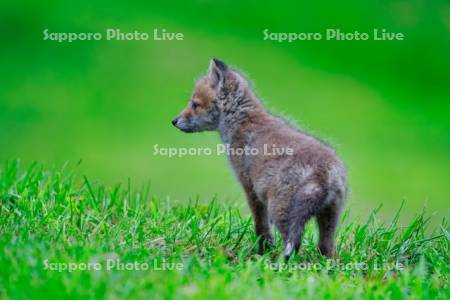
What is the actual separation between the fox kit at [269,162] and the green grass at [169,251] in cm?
29

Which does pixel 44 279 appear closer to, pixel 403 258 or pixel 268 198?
pixel 268 198

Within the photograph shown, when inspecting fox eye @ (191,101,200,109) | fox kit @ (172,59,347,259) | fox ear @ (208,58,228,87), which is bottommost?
fox kit @ (172,59,347,259)

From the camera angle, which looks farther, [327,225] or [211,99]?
[211,99]

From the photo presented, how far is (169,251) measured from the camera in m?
7.55

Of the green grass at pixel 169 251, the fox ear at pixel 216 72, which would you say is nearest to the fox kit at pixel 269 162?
the fox ear at pixel 216 72

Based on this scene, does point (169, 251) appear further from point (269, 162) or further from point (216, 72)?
point (216, 72)

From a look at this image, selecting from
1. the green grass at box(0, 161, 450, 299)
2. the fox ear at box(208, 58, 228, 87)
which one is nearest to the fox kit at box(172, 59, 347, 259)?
the fox ear at box(208, 58, 228, 87)

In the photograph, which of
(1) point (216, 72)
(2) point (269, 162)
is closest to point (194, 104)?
(1) point (216, 72)

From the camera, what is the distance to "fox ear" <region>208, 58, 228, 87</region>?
870cm

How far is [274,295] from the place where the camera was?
243 inches

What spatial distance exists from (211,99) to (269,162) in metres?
1.24

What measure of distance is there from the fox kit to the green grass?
11.5 inches

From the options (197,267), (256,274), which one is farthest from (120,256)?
(256,274)

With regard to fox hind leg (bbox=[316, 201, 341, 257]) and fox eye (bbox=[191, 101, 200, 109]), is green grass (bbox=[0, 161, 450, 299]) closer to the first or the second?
fox hind leg (bbox=[316, 201, 341, 257])
